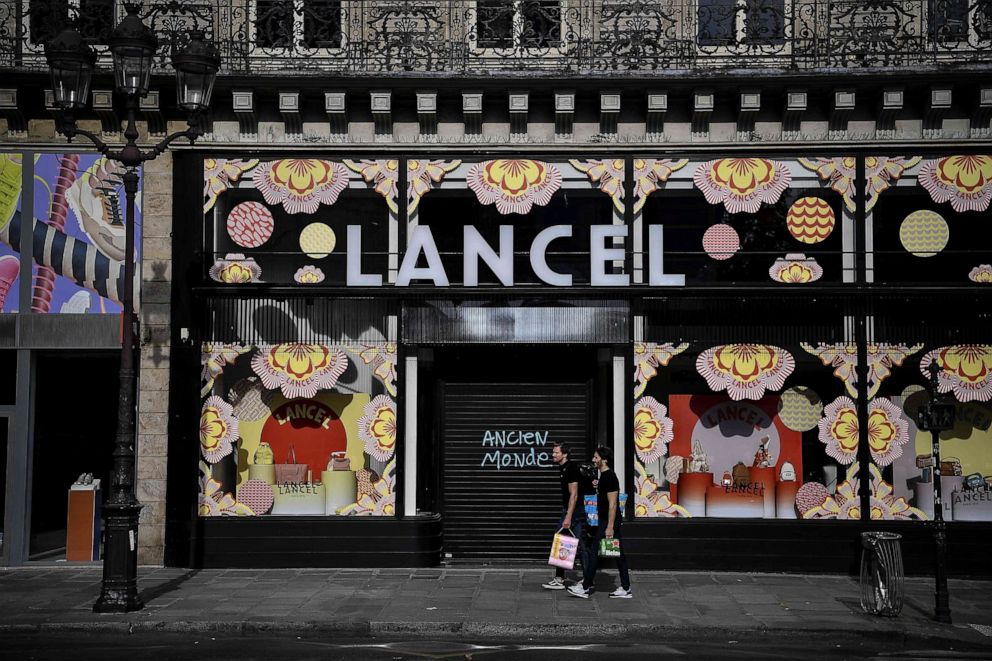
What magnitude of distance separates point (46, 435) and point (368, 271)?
16.6 feet

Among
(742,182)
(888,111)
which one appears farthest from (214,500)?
(888,111)

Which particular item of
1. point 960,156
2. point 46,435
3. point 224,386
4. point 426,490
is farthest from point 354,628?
point 960,156

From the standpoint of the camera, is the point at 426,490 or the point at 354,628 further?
the point at 426,490

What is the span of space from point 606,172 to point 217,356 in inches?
234

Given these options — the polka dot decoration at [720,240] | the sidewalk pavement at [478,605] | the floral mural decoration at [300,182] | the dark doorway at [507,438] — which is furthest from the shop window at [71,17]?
the polka dot decoration at [720,240]

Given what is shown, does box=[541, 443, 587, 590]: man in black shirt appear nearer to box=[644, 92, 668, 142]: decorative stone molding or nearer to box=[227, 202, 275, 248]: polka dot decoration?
box=[644, 92, 668, 142]: decorative stone molding

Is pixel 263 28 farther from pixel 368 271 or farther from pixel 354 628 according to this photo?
pixel 354 628

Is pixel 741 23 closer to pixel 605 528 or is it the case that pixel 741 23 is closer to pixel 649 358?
pixel 649 358

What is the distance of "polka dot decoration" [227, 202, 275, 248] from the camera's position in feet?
51.0

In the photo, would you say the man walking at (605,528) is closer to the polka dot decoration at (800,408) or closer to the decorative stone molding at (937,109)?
the polka dot decoration at (800,408)

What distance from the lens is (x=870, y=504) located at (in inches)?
589

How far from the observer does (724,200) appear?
15352mm

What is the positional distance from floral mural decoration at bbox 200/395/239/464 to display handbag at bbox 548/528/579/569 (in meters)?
4.99

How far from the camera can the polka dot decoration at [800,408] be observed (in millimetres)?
15219
